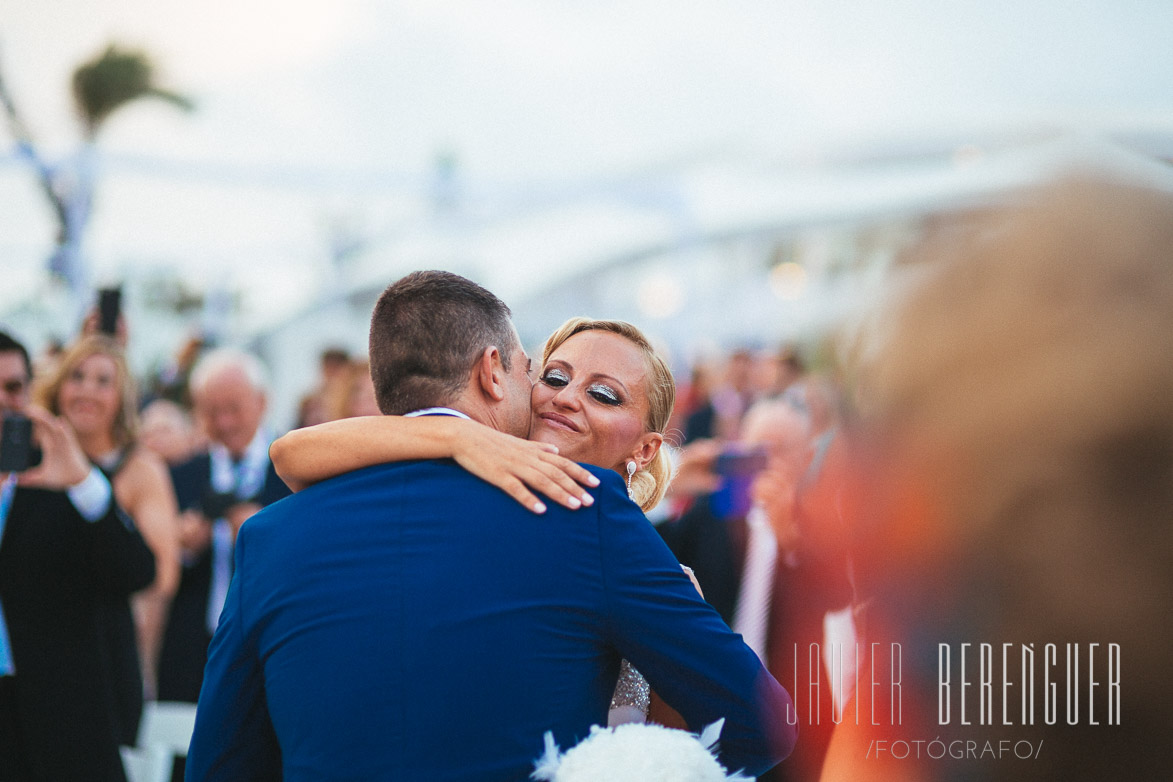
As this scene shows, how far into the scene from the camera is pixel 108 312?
576 cm

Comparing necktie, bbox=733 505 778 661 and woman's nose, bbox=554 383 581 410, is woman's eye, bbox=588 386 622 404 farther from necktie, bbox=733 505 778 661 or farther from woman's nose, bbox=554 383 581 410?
necktie, bbox=733 505 778 661

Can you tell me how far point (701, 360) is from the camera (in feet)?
38.8

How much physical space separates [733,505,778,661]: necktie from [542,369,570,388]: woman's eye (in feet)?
5.71

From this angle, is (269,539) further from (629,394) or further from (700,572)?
(700,572)

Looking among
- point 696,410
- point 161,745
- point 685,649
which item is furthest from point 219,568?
point 696,410

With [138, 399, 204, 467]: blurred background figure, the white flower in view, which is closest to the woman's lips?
the white flower

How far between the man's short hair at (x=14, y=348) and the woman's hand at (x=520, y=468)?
124 inches

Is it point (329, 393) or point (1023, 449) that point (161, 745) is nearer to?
point (329, 393)

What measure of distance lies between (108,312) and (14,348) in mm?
1704

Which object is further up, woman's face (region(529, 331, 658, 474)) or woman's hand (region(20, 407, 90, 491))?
woman's face (region(529, 331, 658, 474))

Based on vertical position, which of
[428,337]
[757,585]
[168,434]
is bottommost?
[168,434]

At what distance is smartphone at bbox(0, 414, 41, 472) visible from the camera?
3533mm

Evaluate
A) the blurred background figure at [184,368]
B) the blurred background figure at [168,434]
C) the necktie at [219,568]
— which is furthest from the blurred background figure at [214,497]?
the blurred background figure at [184,368]

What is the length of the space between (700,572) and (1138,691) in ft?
10.1
